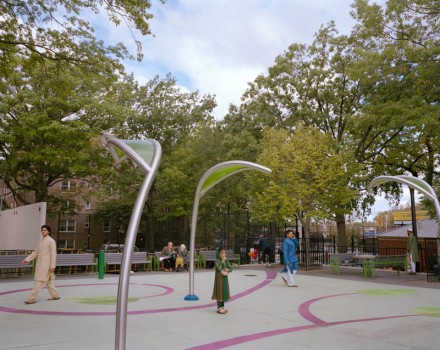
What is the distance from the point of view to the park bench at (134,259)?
57.2 ft

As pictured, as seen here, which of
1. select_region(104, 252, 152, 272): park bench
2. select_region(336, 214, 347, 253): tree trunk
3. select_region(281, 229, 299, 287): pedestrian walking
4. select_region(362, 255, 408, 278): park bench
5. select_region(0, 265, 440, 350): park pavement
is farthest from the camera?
select_region(336, 214, 347, 253): tree trunk

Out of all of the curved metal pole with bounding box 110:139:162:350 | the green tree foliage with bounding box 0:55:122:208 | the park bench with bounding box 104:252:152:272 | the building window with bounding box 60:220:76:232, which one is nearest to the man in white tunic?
the curved metal pole with bounding box 110:139:162:350

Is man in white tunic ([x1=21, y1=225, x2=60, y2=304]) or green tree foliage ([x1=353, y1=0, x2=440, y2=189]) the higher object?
green tree foliage ([x1=353, y1=0, x2=440, y2=189])

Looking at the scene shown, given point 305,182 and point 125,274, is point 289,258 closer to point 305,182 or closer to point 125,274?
point 305,182

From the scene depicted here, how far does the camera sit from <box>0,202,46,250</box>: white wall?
16.3 meters

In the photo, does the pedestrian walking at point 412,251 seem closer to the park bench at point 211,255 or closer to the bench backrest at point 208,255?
the park bench at point 211,255

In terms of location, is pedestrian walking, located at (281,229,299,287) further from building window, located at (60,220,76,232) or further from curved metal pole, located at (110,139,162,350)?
building window, located at (60,220,76,232)

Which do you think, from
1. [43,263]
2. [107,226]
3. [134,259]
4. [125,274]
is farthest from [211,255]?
[107,226]

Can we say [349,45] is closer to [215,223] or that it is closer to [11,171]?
[215,223]

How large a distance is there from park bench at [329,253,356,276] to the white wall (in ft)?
40.9

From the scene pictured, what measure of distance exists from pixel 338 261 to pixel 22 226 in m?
14.3

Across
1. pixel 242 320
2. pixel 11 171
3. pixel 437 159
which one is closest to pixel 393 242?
pixel 437 159

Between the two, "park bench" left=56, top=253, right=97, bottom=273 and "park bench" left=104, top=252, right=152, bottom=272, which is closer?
"park bench" left=56, top=253, right=97, bottom=273

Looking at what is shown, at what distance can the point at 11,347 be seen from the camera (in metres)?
6.02
